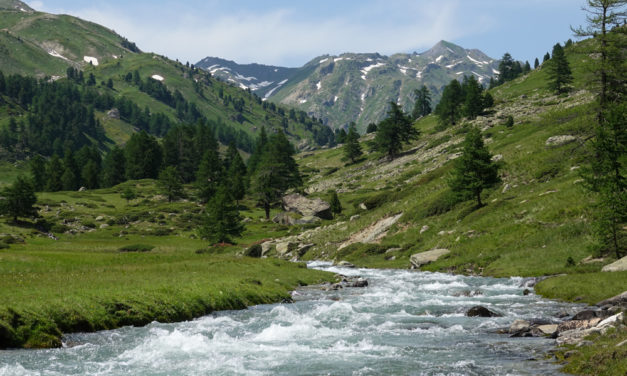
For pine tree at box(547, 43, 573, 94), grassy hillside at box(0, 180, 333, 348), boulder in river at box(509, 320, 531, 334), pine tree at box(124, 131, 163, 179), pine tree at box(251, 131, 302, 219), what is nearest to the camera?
boulder in river at box(509, 320, 531, 334)

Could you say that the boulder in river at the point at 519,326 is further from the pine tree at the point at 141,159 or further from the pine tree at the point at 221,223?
the pine tree at the point at 141,159

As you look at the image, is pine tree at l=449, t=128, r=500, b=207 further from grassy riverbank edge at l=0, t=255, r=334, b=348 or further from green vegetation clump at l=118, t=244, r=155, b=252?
green vegetation clump at l=118, t=244, r=155, b=252

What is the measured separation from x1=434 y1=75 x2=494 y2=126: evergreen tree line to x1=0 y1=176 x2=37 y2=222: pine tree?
111m

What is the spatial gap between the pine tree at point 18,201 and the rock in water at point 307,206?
51548mm

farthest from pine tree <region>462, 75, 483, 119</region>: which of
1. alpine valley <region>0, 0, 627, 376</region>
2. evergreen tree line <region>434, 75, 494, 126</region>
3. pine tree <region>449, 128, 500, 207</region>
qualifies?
pine tree <region>449, 128, 500, 207</region>

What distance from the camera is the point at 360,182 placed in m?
128

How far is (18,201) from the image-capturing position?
86.2 m

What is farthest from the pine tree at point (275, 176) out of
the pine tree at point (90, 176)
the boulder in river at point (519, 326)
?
the boulder in river at point (519, 326)

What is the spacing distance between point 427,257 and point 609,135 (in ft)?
67.1

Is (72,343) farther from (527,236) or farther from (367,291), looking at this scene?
(527,236)

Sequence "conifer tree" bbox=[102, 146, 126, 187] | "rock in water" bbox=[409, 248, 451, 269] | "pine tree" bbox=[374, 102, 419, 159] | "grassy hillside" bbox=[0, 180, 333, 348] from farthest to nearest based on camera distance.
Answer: "conifer tree" bbox=[102, 146, 126, 187] → "pine tree" bbox=[374, 102, 419, 159] → "rock in water" bbox=[409, 248, 451, 269] → "grassy hillside" bbox=[0, 180, 333, 348]

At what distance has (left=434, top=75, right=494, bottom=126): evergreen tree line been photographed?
128m

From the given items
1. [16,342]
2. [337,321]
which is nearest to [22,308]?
[16,342]

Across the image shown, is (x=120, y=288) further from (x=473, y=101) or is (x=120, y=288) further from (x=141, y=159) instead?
(x=141, y=159)
